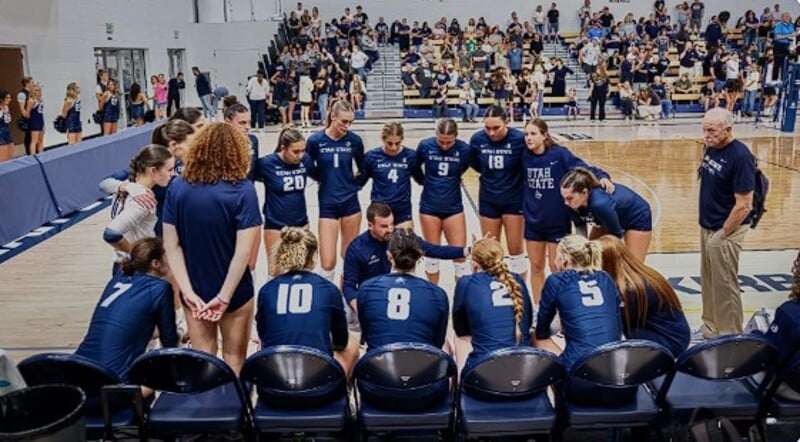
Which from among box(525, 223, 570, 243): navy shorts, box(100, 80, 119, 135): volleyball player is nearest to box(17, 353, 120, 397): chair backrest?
box(525, 223, 570, 243): navy shorts

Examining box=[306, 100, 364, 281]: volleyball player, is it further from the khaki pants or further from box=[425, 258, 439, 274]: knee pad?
the khaki pants

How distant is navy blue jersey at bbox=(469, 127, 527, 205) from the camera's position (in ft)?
19.8

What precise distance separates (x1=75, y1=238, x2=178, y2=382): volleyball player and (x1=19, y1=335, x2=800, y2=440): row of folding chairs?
0.17 m

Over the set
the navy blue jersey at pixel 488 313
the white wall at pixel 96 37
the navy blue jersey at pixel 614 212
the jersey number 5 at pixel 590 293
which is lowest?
the navy blue jersey at pixel 488 313

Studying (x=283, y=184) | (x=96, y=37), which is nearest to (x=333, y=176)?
(x=283, y=184)

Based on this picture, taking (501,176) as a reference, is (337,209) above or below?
below

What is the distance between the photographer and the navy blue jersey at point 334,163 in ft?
20.6

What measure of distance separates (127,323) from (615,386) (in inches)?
92.6

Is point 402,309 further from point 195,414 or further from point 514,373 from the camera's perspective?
point 195,414

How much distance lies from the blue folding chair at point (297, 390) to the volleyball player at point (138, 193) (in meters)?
1.75

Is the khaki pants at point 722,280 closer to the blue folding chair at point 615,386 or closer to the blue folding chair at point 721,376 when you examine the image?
the blue folding chair at point 721,376

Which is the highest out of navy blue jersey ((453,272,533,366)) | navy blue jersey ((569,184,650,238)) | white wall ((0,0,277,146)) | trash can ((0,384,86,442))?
white wall ((0,0,277,146))

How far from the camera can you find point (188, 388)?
340 centimetres

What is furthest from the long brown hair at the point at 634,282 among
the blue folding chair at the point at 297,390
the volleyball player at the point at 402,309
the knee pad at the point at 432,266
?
the knee pad at the point at 432,266
